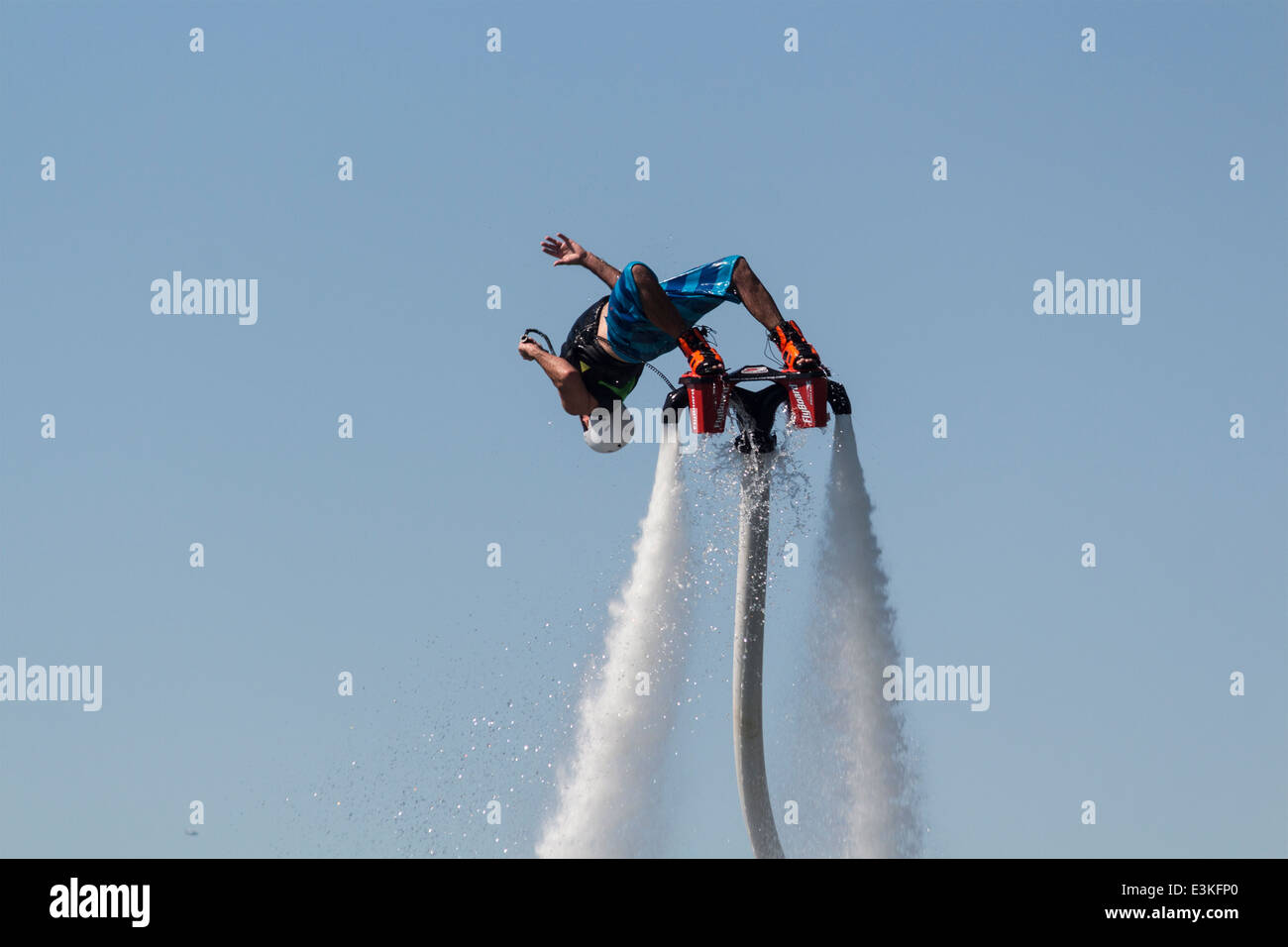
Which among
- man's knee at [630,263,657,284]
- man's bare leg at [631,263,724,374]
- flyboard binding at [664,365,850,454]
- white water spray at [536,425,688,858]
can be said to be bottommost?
white water spray at [536,425,688,858]

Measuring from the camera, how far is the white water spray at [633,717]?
32406mm

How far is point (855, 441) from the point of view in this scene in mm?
30859

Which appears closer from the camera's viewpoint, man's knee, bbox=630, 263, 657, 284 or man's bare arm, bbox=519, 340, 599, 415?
man's knee, bbox=630, 263, 657, 284

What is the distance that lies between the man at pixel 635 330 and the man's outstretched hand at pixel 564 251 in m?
0.02

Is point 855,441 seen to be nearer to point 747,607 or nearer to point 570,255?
point 747,607

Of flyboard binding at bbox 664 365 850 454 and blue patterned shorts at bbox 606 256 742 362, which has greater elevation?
blue patterned shorts at bbox 606 256 742 362

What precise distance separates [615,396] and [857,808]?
742cm

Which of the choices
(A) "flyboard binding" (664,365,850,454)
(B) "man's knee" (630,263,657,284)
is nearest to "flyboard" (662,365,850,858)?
(A) "flyboard binding" (664,365,850,454)

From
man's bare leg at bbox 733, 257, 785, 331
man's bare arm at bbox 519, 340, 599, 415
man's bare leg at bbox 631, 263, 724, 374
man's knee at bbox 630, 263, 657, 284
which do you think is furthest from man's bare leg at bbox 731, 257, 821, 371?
man's bare arm at bbox 519, 340, 599, 415

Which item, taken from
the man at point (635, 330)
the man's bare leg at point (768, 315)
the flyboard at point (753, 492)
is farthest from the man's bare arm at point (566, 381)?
the man's bare leg at point (768, 315)

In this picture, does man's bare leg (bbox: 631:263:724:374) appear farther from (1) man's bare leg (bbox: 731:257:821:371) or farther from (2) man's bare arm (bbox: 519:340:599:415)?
(2) man's bare arm (bbox: 519:340:599:415)

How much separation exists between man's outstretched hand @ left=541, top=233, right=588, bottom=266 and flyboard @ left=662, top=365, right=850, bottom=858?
9.62 ft

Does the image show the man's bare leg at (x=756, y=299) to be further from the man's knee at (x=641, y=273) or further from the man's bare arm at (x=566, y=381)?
the man's bare arm at (x=566, y=381)

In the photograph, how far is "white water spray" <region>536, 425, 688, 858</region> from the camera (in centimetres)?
3241
